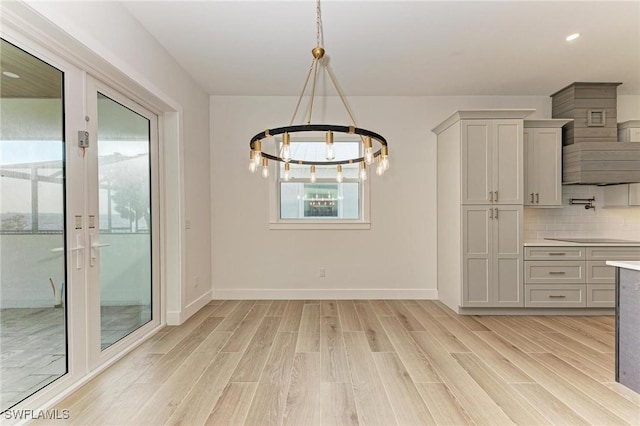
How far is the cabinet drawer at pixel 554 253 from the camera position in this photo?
369cm

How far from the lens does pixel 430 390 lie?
211cm

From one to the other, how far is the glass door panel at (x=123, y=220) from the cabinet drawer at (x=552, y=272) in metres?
4.30

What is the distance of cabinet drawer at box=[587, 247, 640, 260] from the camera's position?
3666mm

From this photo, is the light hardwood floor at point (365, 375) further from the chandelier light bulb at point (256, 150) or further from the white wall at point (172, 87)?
the chandelier light bulb at point (256, 150)

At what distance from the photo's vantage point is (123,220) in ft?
9.29

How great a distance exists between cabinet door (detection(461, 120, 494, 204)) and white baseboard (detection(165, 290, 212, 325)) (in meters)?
3.50

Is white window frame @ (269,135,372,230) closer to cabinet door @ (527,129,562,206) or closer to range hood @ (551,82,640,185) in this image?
cabinet door @ (527,129,562,206)

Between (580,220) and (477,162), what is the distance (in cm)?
194

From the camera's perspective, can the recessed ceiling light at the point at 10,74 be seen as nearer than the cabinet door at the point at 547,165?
Yes

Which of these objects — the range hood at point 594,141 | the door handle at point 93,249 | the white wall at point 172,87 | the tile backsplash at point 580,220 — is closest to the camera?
the white wall at point 172,87

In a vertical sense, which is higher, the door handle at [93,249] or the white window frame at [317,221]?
the white window frame at [317,221]

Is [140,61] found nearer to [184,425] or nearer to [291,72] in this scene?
[291,72]

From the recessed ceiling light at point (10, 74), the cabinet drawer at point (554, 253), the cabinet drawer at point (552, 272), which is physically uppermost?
the recessed ceiling light at point (10, 74)

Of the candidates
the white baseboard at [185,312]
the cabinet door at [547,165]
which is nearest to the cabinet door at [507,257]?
the cabinet door at [547,165]
